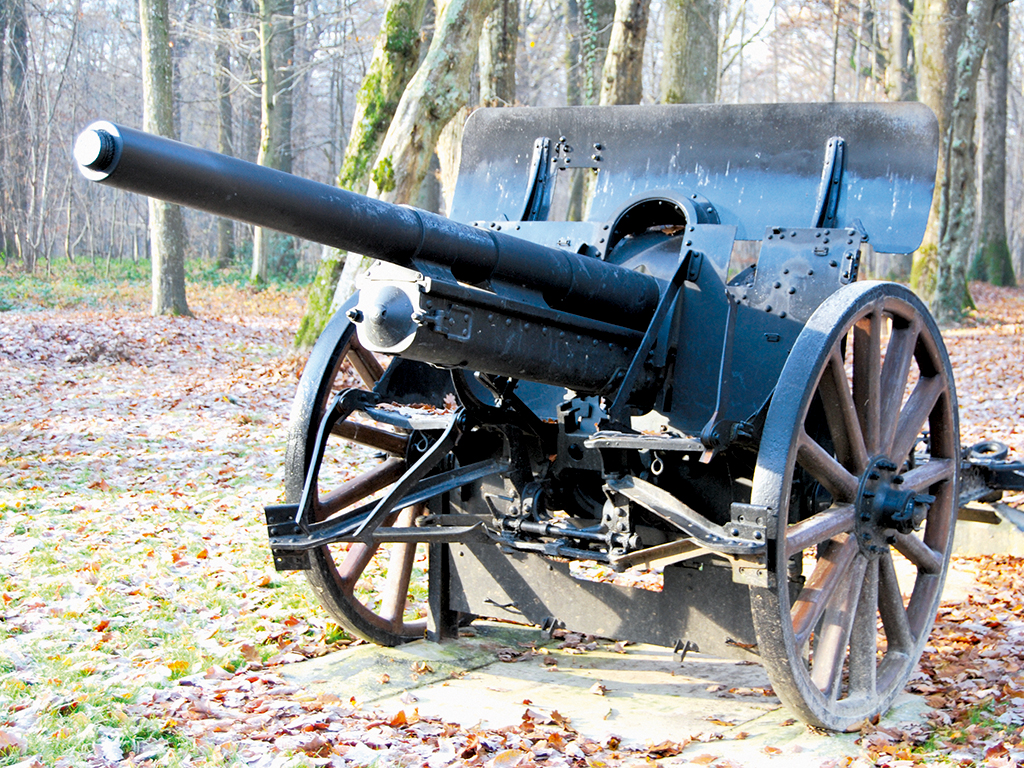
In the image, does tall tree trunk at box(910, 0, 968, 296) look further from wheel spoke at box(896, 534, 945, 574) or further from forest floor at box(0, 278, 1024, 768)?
wheel spoke at box(896, 534, 945, 574)

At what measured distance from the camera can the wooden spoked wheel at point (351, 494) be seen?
411cm

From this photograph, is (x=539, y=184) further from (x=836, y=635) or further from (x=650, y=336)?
(x=836, y=635)

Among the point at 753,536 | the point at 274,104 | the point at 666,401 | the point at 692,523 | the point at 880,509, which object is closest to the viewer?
the point at 753,536

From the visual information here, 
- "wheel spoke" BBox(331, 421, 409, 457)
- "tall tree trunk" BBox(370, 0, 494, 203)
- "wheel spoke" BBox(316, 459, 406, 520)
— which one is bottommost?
"wheel spoke" BBox(316, 459, 406, 520)

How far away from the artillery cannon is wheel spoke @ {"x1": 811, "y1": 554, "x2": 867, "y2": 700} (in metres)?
0.01

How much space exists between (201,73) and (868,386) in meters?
21.9

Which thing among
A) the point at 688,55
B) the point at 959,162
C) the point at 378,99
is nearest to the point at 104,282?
the point at 378,99

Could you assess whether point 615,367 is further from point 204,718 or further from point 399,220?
point 204,718

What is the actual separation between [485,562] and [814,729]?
1583 millimetres

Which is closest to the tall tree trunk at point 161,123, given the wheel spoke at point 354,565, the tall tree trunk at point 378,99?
the tall tree trunk at point 378,99

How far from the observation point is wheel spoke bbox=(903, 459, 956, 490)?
4125 mm

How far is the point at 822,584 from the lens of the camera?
144 inches

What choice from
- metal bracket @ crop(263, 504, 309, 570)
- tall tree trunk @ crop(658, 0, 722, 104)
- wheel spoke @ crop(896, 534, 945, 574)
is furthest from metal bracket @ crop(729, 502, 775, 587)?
tall tree trunk @ crop(658, 0, 722, 104)

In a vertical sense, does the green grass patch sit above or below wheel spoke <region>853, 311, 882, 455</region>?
above
